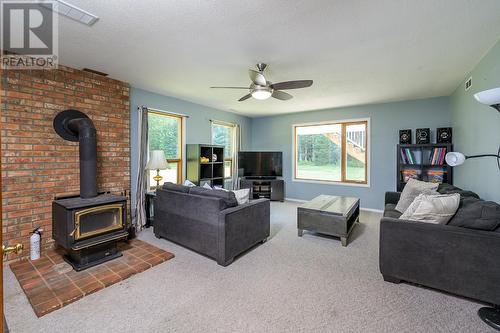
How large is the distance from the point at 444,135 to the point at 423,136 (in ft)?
1.02

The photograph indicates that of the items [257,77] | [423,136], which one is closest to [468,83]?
[423,136]

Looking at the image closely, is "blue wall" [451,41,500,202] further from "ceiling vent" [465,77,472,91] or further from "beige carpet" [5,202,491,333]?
"beige carpet" [5,202,491,333]

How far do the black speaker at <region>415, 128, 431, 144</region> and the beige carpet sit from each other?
282cm

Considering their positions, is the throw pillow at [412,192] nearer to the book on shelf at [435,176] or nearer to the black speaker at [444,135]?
the book on shelf at [435,176]

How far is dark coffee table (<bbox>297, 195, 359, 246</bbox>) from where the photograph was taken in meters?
3.38

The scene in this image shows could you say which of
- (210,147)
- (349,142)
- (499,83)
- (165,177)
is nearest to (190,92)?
(210,147)

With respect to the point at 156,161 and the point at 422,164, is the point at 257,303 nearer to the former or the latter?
the point at 156,161

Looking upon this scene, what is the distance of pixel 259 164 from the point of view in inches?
252

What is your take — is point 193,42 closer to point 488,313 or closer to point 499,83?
point 499,83

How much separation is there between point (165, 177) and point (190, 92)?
1663mm

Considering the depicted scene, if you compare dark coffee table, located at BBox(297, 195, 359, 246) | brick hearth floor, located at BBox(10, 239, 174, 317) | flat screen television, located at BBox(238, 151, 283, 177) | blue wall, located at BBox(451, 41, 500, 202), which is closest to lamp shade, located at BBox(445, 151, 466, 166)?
blue wall, located at BBox(451, 41, 500, 202)

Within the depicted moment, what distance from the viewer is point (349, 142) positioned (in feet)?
18.5

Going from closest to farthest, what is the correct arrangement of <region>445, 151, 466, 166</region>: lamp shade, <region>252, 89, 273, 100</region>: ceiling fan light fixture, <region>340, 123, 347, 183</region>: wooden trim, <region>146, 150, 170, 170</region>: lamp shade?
<region>445, 151, 466, 166</region>: lamp shade < <region>252, 89, 273, 100</region>: ceiling fan light fixture < <region>146, 150, 170, 170</region>: lamp shade < <region>340, 123, 347, 183</region>: wooden trim

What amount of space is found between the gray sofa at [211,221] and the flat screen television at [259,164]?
2974mm
